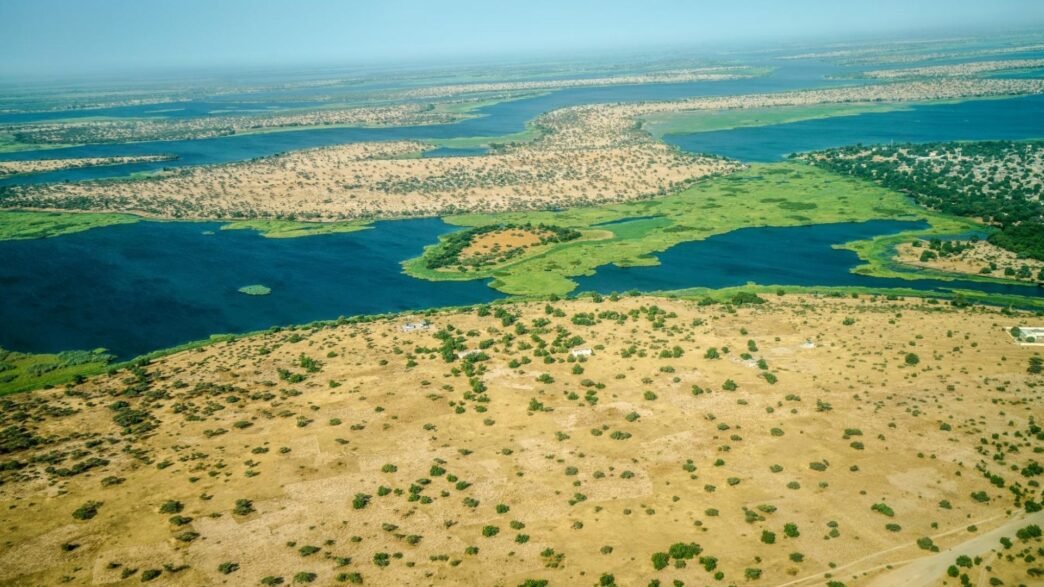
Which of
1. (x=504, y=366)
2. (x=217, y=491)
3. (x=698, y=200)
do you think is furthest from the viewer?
(x=698, y=200)

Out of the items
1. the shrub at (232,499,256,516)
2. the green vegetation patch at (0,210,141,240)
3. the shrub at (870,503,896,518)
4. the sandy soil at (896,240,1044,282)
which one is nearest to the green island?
the green vegetation patch at (0,210,141,240)

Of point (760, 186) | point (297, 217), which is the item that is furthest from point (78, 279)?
point (760, 186)

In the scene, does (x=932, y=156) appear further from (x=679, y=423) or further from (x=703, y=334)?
(x=679, y=423)

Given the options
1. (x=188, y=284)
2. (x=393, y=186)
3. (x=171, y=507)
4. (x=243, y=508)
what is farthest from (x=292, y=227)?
(x=243, y=508)

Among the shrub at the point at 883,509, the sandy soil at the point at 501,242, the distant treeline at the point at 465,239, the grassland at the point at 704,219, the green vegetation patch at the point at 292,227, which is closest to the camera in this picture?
the shrub at the point at 883,509

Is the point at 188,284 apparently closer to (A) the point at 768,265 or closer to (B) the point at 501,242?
(B) the point at 501,242

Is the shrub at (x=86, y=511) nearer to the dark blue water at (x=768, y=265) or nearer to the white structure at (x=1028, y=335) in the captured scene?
the dark blue water at (x=768, y=265)

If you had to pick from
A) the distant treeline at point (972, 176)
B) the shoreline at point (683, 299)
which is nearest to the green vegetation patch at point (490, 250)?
the shoreline at point (683, 299)

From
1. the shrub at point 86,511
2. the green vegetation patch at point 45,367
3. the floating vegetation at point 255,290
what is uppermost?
the shrub at point 86,511
